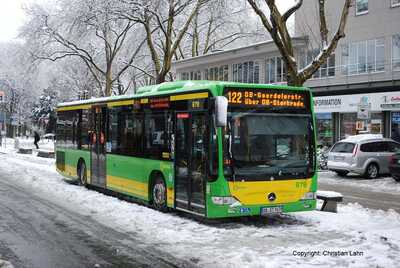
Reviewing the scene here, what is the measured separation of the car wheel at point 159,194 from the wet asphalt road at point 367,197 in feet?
18.8

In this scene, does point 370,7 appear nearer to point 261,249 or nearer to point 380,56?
point 380,56

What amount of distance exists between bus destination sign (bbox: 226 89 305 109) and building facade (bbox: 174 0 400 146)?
64.3 feet

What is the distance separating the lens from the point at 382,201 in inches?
647

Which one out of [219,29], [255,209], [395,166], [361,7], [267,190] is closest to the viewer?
[255,209]

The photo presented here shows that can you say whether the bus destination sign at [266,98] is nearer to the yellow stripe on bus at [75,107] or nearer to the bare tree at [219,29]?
the yellow stripe on bus at [75,107]

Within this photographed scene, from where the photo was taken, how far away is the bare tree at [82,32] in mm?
32219

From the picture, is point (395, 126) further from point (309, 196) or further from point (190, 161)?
point (190, 161)

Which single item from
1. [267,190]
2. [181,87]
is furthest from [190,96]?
[267,190]

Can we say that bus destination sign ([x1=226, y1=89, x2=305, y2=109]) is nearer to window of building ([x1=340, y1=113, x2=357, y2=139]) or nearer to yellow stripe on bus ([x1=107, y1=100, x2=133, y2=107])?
yellow stripe on bus ([x1=107, y1=100, x2=133, y2=107])

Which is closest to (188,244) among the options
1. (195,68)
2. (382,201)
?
(382,201)

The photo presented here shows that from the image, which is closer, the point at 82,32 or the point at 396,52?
the point at 396,52

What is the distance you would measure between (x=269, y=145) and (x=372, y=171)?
1458 centimetres

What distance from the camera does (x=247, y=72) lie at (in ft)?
143

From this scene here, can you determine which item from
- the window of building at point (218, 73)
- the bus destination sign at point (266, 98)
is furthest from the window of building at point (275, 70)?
the bus destination sign at point (266, 98)
